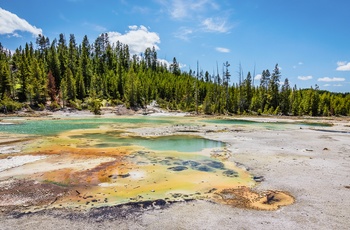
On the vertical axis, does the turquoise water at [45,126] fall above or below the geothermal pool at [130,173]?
above

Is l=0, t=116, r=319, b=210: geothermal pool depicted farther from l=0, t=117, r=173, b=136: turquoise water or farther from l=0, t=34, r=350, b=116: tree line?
l=0, t=34, r=350, b=116: tree line

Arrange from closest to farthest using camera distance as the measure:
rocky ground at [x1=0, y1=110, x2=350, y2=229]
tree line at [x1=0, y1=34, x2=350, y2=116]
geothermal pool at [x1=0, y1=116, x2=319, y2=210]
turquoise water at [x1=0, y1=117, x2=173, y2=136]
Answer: rocky ground at [x1=0, y1=110, x2=350, y2=229], geothermal pool at [x1=0, y1=116, x2=319, y2=210], turquoise water at [x1=0, y1=117, x2=173, y2=136], tree line at [x1=0, y1=34, x2=350, y2=116]

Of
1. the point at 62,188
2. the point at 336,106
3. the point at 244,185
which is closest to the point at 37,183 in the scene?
the point at 62,188

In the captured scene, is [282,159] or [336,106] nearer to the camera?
[282,159]

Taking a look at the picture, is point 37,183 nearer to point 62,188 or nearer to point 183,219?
point 62,188

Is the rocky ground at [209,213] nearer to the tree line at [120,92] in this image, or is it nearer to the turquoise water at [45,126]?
the turquoise water at [45,126]

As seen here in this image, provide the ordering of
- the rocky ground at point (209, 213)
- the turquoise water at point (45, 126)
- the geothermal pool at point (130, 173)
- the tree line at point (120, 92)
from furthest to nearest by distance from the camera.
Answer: the tree line at point (120, 92), the turquoise water at point (45, 126), the geothermal pool at point (130, 173), the rocky ground at point (209, 213)

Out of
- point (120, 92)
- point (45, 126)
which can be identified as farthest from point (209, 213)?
point (120, 92)

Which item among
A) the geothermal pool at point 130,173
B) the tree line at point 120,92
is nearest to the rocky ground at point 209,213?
the geothermal pool at point 130,173

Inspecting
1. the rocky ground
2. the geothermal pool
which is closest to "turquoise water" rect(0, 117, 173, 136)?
the geothermal pool

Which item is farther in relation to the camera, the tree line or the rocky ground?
the tree line

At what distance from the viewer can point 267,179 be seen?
15484mm

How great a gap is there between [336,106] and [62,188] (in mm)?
126520

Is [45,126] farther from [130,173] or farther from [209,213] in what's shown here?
[209,213]
